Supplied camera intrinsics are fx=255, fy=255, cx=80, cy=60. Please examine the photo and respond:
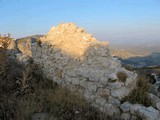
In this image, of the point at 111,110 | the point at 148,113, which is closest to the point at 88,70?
the point at 111,110

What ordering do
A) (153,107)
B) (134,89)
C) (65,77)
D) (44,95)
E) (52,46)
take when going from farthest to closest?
1. (52,46)
2. (65,77)
3. (44,95)
4. (134,89)
5. (153,107)

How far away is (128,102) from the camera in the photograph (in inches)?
316

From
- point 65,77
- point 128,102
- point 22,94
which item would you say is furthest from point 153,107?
point 22,94

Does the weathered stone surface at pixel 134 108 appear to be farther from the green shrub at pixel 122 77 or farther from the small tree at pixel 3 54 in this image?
the small tree at pixel 3 54

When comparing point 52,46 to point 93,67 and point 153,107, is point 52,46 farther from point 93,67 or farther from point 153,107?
point 153,107

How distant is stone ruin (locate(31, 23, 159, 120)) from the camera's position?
8141 millimetres

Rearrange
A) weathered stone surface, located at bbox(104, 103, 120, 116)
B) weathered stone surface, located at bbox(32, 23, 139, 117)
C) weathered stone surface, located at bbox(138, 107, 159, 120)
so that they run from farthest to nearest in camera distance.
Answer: weathered stone surface, located at bbox(32, 23, 139, 117) < weathered stone surface, located at bbox(104, 103, 120, 116) < weathered stone surface, located at bbox(138, 107, 159, 120)

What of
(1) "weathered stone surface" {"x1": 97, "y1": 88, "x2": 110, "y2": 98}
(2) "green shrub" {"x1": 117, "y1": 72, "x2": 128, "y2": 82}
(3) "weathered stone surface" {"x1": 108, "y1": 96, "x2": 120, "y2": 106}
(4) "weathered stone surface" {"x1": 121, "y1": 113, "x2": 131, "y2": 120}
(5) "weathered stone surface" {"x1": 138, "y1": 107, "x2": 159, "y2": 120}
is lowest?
(4) "weathered stone surface" {"x1": 121, "y1": 113, "x2": 131, "y2": 120}

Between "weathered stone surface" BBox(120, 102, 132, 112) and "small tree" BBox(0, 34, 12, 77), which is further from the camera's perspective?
"small tree" BBox(0, 34, 12, 77)

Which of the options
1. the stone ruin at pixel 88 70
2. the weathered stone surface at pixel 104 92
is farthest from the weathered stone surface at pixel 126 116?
the weathered stone surface at pixel 104 92

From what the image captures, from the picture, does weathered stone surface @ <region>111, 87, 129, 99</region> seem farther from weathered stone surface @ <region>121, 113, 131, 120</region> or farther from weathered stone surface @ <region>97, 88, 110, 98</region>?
weathered stone surface @ <region>121, 113, 131, 120</region>

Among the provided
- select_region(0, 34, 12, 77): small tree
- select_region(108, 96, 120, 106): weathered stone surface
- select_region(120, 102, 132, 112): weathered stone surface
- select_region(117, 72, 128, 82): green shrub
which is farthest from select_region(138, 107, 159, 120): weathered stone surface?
select_region(0, 34, 12, 77): small tree

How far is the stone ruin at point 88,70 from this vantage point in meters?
8.14

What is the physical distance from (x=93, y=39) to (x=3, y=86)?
3987 mm
